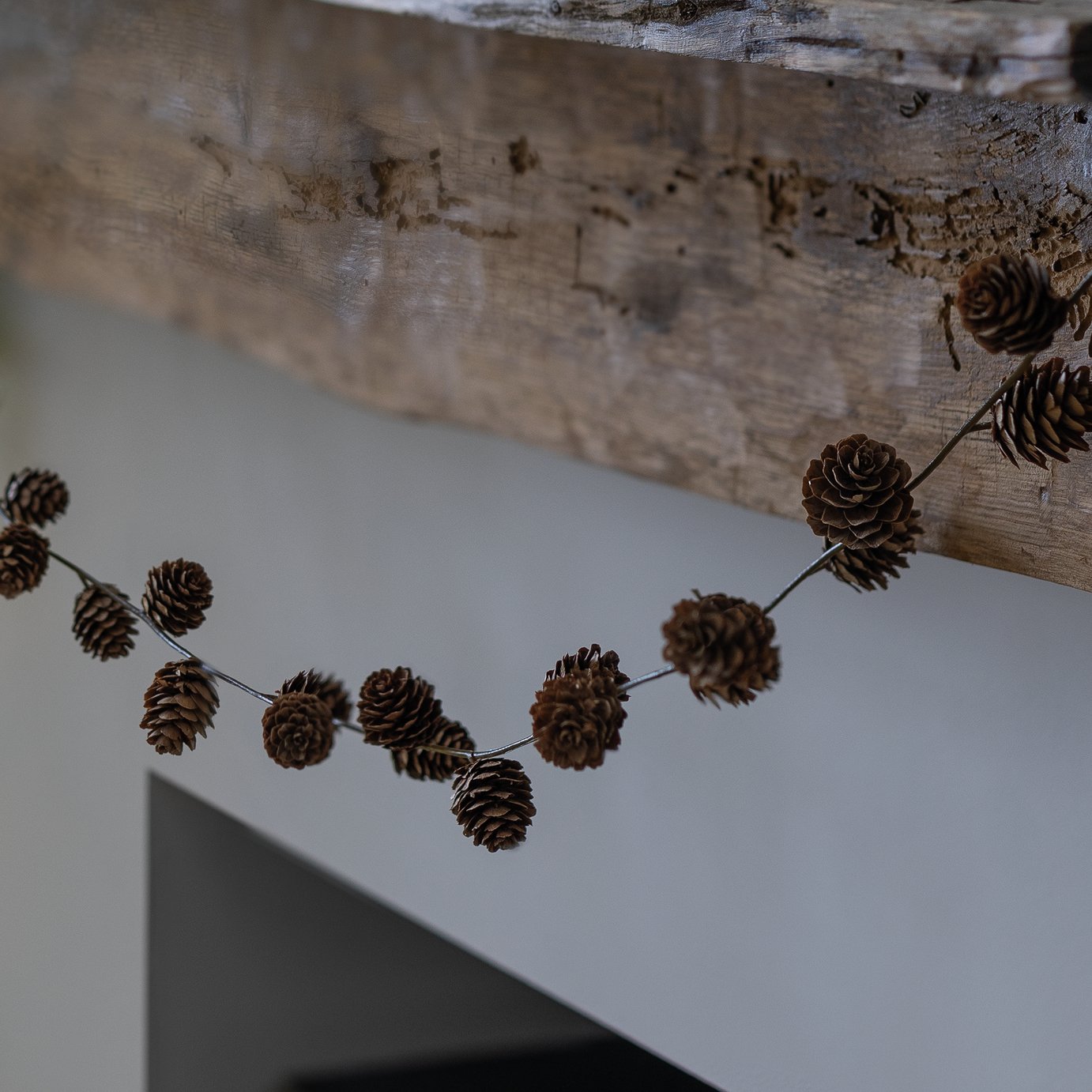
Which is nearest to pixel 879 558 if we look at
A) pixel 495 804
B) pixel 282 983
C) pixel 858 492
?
pixel 858 492

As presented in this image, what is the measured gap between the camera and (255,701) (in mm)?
935

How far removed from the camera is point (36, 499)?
54 centimetres

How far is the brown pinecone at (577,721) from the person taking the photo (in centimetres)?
36

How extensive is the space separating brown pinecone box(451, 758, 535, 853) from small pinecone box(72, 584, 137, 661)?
0.17 metres

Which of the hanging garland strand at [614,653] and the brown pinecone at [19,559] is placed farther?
the brown pinecone at [19,559]

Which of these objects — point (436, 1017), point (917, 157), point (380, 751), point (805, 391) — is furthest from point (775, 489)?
point (436, 1017)

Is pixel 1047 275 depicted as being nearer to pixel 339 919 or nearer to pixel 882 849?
pixel 882 849

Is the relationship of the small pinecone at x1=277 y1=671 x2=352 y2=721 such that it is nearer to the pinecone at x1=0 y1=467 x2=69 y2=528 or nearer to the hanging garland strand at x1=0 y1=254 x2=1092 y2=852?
the hanging garland strand at x1=0 y1=254 x2=1092 y2=852

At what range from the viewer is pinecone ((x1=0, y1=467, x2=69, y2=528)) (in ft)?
1.78

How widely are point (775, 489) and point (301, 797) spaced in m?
0.52

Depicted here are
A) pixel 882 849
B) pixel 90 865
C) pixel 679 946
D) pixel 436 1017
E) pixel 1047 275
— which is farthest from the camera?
pixel 90 865

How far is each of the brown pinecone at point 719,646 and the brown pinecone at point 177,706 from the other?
7.9 inches

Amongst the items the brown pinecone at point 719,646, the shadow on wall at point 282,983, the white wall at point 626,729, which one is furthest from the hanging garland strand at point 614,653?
the shadow on wall at point 282,983

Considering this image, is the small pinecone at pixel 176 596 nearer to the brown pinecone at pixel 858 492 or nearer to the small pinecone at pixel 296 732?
the small pinecone at pixel 296 732
